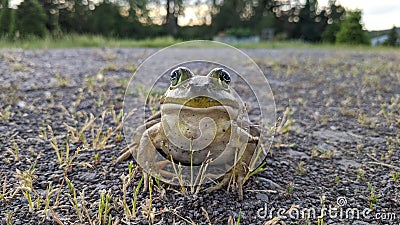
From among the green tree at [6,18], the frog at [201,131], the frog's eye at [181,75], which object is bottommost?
the frog at [201,131]

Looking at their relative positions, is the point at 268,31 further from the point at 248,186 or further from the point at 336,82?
the point at 248,186

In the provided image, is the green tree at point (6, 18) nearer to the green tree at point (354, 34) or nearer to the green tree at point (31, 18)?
the green tree at point (31, 18)

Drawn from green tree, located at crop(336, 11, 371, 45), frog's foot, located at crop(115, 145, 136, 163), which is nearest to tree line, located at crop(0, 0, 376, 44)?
green tree, located at crop(336, 11, 371, 45)

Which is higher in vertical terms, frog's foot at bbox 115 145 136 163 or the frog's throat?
the frog's throat

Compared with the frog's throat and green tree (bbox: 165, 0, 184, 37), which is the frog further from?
green tree (bbox: 165, 0, 184, 37)

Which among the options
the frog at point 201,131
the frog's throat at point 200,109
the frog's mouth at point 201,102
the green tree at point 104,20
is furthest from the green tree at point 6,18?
the frog's mouth at point 201,102

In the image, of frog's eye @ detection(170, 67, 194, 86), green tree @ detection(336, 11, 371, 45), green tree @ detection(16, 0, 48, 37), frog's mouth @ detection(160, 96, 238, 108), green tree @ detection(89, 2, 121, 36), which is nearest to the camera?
frog's mouth @ detection(160, 96, 238, 108)

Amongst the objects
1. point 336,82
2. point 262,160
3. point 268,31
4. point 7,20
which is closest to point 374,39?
point 268,31

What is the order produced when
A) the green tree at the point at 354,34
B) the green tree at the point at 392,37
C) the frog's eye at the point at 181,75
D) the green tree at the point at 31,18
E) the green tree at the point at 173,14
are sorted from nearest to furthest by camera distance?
the frog's eye at the point at 181,75
the green tree at the point at 31,18
the green tree at the point at 392,37
the green tree at the point at 354,34
the green tree at the point at 173,14
